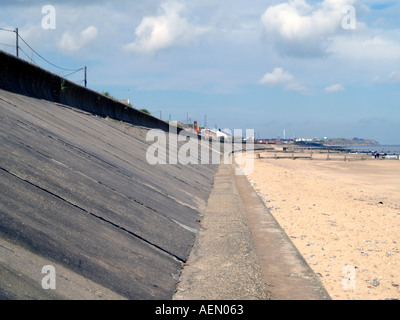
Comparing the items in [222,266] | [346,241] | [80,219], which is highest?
[80,219]

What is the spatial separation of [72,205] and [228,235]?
2.34 meters

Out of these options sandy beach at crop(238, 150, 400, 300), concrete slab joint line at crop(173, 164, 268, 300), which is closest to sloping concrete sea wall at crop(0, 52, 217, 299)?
concrete slab joint line at crop(173, 164, 268, 300)

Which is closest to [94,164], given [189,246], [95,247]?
[189,246]

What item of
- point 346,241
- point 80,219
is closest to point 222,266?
point 80,219

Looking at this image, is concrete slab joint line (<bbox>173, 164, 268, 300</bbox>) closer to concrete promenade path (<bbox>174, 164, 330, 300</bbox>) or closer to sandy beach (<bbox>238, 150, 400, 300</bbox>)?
concrete promenade path (<bbox>174, 164, 330, 300</bbox>)

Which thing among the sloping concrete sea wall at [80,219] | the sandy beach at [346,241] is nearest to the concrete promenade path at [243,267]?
the sloping concrete sea wall at [80,219]

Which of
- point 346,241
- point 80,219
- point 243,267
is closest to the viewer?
point 80,219

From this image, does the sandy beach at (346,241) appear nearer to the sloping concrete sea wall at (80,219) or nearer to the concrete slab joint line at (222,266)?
the concrete slab joint line at (222,266)

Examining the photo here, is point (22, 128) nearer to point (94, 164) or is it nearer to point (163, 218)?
point (94, 164)

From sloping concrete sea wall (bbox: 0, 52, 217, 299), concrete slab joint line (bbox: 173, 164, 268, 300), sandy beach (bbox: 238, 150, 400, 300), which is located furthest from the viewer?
sandy beach (bbox: 238, 150, 400, 300)

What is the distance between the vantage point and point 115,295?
125 inches

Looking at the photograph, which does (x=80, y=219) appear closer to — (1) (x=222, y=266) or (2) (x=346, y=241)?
(1) (x=222, y=266)

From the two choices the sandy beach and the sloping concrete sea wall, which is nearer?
the sloping concrete sea wall

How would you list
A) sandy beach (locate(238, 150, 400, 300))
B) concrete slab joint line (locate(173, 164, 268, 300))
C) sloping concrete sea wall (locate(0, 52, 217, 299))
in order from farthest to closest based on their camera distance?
sandy beach (locate(238, 150, 400, 300)) < concrete slab joint line (locate(173, 164, 268, 300)) < sloping concrete sea wall (locate(0, 52, 217, 299))
